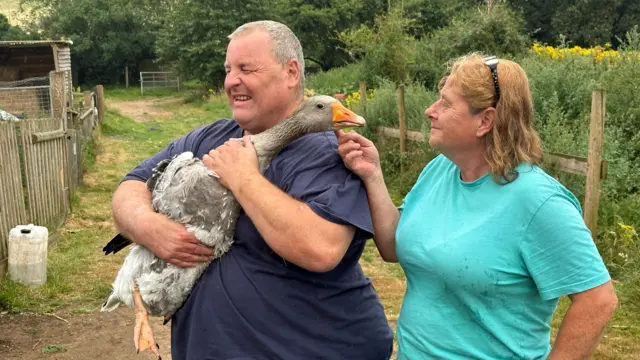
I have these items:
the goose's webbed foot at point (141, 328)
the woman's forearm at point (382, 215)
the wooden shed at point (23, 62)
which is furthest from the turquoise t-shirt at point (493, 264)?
the wooden shed at point (23, 62)

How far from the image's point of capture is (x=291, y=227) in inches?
98.3

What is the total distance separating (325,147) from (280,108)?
32 cm

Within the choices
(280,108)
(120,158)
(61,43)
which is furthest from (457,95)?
(61,43)

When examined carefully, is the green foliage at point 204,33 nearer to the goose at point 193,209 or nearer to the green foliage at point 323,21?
the green foliage at point 323,21

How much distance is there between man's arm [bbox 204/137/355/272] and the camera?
2496 millimetres

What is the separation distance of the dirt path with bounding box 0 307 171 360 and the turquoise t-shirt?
407cm

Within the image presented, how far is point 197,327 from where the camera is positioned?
2.82m

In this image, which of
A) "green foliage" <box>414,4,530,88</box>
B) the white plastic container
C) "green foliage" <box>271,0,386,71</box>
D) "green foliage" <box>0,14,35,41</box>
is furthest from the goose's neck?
"green foliage" <box>0,14,35,41</box>

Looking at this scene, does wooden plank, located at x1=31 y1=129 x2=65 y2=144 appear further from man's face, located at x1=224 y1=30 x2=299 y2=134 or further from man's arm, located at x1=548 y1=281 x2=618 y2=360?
man's arm, located at x1=548 y1=281 x2=618 y2=360

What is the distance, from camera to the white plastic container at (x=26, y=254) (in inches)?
286

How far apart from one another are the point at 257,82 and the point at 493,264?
137 centimetres

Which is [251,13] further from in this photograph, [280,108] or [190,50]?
[280,108]

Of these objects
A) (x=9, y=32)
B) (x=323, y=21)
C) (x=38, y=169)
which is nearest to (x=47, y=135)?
(x=38, y=169)

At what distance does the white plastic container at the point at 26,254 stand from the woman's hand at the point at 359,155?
573 cm
